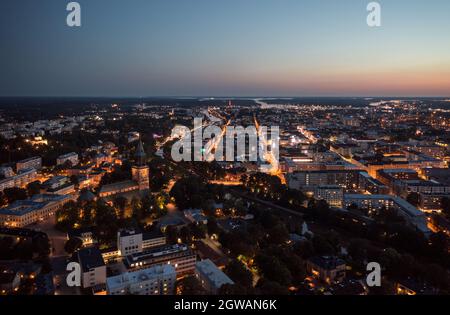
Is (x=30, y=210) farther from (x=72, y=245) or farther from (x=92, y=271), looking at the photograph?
(x=92, y=271)

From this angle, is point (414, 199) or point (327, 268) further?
point (414, 199)

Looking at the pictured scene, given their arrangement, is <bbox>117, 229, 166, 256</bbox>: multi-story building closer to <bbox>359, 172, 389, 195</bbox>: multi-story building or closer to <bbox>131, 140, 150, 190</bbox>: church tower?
<bbox>131, 140, 150, 190</bbox>: church tower

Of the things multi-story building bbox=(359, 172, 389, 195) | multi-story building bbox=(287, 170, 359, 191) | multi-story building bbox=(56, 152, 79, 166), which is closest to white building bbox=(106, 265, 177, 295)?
multi-story building bbox=(287, 170, 359, 191)

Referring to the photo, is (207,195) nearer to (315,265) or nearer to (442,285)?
(315,265)

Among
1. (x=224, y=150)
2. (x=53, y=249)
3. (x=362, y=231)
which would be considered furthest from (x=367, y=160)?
(x=53, y=249)

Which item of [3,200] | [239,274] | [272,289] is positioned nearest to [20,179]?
[3,200]

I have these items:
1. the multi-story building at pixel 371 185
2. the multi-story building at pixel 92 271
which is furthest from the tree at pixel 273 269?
the multi-story building at pixel 371 185

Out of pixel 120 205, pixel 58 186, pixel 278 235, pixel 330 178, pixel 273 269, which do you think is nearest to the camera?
pixel 273 269
